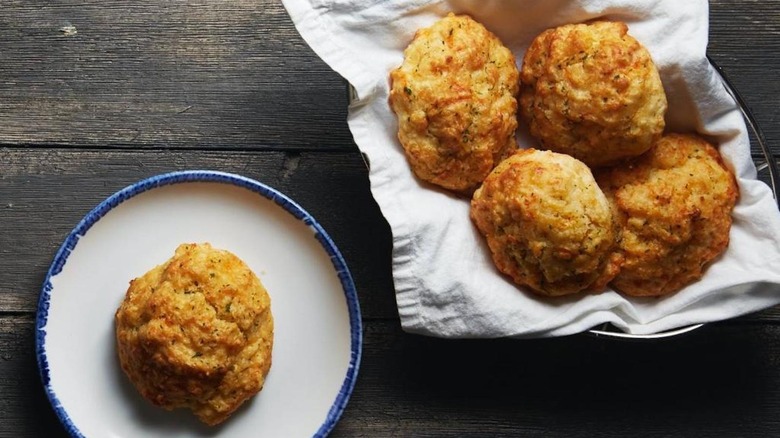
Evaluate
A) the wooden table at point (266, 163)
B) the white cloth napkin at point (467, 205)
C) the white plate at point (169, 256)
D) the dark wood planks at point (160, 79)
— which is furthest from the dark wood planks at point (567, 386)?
the dark wood planks at point (160, 79)

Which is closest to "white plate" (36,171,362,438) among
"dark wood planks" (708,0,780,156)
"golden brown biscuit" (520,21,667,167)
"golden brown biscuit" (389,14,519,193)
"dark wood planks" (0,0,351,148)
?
"dark wood planks" (0,0,351,148)

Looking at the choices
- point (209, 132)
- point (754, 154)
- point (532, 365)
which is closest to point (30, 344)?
point (209, 132)

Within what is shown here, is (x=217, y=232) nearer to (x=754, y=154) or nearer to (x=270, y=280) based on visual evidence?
(x=270, y=280)

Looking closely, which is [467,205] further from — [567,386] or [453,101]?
[567,386]

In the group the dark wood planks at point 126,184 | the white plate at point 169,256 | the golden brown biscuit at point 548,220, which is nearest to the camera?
the golden brown biscuit at point 548,220

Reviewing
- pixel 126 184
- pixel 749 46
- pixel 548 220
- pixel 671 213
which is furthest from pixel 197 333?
pixel 749 46

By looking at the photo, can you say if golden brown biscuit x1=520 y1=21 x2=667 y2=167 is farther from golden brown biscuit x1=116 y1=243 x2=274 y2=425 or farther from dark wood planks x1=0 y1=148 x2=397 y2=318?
golden brown biscuit x1=116 y1=243 x2=274 y2=425

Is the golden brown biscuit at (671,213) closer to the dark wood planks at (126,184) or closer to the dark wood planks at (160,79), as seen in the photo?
the dark wood planks at (126,184)

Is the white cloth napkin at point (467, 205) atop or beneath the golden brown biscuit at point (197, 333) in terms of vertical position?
atop
